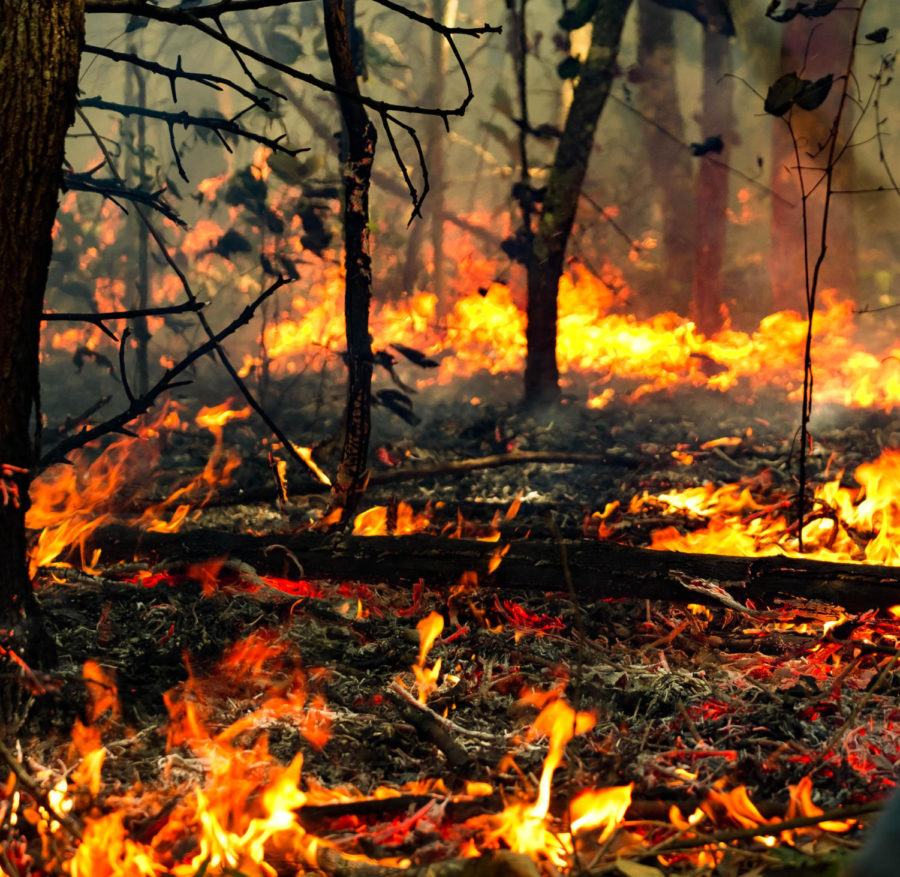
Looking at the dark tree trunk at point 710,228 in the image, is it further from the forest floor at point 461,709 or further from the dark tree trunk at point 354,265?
the dark tree trunk at point 354,265

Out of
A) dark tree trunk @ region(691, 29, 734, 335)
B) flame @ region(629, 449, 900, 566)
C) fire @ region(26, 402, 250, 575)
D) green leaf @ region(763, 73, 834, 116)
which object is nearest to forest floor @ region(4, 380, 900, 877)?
fire @ region(26, 402, 250, 575)

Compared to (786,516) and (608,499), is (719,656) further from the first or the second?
(608,499)

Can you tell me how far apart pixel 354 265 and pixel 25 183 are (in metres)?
2.11

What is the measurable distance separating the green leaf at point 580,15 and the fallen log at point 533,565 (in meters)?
5.22

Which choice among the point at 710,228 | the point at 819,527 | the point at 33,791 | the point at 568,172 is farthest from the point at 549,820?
the point at 710,228

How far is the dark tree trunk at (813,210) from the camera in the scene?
13.6 meters

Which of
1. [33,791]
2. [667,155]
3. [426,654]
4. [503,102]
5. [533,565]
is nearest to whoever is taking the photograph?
[33,791]

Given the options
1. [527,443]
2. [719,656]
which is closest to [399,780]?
[719,656]

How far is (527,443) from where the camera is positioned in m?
7.83

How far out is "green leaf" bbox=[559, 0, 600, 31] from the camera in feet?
23.3

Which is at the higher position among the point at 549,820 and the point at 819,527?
the point at 819,527

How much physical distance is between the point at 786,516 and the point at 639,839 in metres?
3.33

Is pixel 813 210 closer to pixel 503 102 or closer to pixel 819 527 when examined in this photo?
pixel 503 102

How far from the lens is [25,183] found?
8.28 ft
